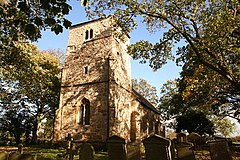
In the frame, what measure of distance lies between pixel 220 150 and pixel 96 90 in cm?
1261

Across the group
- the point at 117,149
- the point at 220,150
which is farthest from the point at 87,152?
the point at 220,150

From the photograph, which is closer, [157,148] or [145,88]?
[157,148]

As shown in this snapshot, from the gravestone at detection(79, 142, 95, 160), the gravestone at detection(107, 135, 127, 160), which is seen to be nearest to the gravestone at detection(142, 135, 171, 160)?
the gravestone at detection(107, 135, 127, 160)

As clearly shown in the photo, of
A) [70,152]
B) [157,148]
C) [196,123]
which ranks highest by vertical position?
[196,123]

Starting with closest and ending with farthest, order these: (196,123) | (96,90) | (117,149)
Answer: (117,149), (96,90), (196,123)

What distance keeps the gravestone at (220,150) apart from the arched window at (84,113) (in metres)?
12.4

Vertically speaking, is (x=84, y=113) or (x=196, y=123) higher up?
(x=84, y=113)

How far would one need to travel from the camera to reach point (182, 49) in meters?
13.2

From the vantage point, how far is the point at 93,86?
17859 millimetres

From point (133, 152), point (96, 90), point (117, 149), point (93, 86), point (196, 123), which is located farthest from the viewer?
point (196, 123)

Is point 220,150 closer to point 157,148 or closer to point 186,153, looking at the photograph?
point 186,153

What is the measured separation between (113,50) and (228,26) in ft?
34.5

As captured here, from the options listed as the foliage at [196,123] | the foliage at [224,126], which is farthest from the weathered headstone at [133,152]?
the foliage at [224,126]

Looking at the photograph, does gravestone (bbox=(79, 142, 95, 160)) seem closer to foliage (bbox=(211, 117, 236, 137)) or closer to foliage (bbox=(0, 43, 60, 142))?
foliage (bbox=(0, 43, 60, 142))
